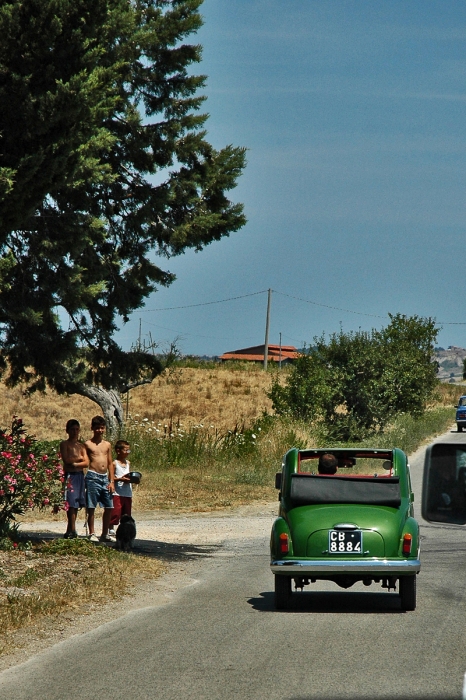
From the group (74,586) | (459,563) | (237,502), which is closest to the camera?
(74,586)

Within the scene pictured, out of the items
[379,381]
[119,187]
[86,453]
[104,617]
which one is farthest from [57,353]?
[379,381]

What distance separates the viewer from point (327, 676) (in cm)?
700

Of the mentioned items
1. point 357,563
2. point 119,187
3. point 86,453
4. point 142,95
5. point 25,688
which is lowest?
point 25,688

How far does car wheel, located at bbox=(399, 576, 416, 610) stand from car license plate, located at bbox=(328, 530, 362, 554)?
567 millimetres

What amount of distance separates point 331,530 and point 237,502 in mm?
12153

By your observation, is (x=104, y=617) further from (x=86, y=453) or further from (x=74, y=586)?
(x=86, y=453)

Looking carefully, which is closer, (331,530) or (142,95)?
(331,530)

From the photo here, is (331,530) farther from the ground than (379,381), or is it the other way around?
(379,381)

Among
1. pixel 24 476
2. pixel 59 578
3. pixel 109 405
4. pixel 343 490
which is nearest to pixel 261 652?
pixel 343 490

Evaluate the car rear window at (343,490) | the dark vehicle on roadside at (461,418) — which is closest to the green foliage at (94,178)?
the car rear window at (343,490)

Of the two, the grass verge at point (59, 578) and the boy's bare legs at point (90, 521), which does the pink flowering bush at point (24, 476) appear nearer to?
the grass verge at point (59, 578)

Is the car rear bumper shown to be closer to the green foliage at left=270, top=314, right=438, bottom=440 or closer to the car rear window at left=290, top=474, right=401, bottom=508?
the car rear window at left=290, top=474, right=401, bottom=508

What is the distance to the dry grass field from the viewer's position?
55.6 m

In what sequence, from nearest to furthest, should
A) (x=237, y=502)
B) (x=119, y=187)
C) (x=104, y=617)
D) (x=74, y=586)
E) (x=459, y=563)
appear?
1. (x=104, y=617)
2. (x=74, y=586)
3. (x=459, y=563)
4. (x=119, y=187)
5. (x=237, y=502)
